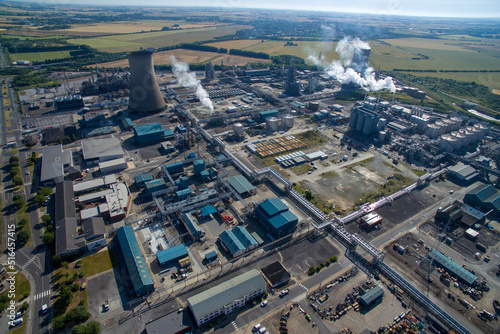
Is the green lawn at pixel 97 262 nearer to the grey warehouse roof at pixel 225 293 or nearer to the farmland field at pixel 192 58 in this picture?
the grey warehouse roof at pixel 225 293

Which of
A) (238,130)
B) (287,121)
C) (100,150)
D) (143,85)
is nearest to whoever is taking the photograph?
(100,150)

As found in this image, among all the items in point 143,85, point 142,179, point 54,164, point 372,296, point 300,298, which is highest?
point 143,85

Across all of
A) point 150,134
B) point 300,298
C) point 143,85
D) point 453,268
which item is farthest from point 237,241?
point 143,85

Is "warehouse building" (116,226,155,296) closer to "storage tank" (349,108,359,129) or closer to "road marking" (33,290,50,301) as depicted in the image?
"road marking" (33,290,50,301)

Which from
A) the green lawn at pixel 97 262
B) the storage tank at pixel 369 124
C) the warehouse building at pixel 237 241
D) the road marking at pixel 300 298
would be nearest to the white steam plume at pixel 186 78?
the storage tank at pixel 369 124

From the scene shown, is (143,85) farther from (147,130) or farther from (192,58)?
(192,58)

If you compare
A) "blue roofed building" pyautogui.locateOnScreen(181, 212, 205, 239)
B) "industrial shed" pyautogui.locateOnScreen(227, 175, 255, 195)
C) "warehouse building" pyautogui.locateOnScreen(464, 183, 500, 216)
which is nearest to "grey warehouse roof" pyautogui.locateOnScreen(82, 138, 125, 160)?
"industrial shed" pyautogui.locateOnScreen(227, 175, 255, 195)
